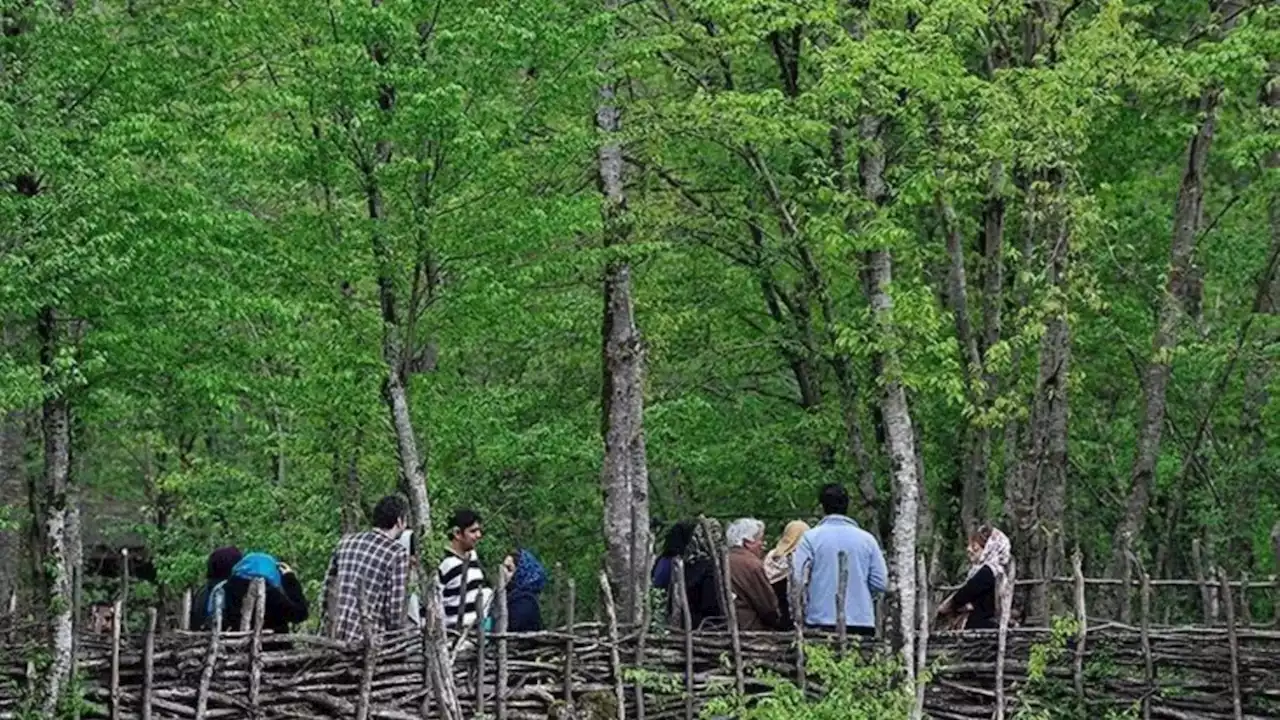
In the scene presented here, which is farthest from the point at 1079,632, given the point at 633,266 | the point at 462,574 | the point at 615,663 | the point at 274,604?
the point at 633,266

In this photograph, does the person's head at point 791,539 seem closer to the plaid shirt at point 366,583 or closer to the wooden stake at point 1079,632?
the wooden stake at point 1079,632

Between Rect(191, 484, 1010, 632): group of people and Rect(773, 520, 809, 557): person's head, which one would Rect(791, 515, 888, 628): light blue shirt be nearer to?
Rect(191, 484, 1010, 632): group of people

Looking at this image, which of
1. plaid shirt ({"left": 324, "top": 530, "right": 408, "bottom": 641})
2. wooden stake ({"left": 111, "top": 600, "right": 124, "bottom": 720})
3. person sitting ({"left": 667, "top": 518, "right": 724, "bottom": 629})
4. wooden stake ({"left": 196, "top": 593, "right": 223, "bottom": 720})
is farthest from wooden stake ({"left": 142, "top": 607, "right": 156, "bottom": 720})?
person sitting ({"left": 667, "top": 518, "right": 724, "bottom": 629})

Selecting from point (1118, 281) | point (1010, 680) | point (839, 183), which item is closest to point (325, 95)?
point (839, 183)

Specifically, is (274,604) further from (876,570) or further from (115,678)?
(876,570)

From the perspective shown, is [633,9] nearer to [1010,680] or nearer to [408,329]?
[408,329]

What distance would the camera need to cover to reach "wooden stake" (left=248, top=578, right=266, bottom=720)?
9.23 meters

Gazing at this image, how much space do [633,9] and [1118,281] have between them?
22.4 ft

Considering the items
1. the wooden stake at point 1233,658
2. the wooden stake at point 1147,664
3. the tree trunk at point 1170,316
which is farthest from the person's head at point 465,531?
the tree trunk at point 1170,316

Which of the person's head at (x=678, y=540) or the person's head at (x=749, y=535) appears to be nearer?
the person's head at (x=749, y=535)

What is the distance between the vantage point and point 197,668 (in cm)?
935

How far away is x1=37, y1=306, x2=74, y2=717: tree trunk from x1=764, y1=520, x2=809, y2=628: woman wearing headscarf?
4205 millimetres

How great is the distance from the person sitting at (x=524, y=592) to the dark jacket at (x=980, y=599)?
2.73 m

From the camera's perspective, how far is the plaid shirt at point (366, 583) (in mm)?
9391
